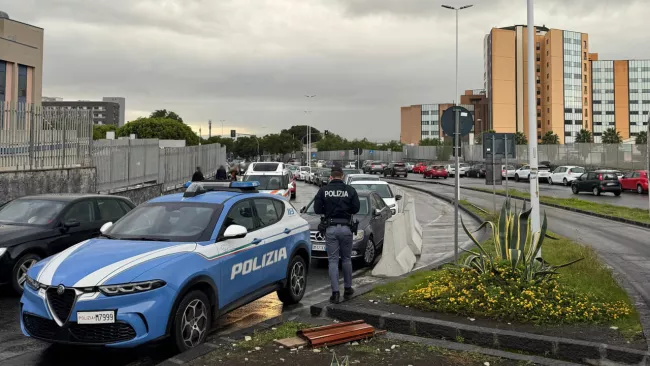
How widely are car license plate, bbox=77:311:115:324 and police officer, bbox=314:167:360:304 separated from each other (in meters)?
3.06

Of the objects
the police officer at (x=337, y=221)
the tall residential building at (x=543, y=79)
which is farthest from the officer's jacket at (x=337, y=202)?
the tall residential building at (x=543, y=79)

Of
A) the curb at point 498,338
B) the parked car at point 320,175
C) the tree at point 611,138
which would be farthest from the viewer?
the tree at point 611,138

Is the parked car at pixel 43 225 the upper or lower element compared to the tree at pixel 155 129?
lower

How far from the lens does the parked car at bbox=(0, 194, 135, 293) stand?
8094 mm

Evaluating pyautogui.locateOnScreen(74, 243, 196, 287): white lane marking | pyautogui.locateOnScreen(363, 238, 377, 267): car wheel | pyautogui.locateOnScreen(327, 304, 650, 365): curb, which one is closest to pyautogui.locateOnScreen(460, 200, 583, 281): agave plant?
pyautogui.locateOnScreen(327, 304, 650, 365): curb

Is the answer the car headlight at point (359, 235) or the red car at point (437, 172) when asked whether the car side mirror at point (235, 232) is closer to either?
the car headlight at point (359, 235)

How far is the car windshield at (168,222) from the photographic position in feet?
20.2

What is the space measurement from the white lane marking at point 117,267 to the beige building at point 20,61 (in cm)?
5182

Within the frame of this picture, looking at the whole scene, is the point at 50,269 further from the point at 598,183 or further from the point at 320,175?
the point at 320,175

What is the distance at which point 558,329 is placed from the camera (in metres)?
5.88

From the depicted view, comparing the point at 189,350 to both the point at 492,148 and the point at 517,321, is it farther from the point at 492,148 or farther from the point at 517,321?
the point at 492,148

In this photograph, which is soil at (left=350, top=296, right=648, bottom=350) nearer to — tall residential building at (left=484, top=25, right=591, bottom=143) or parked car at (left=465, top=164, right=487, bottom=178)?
parked car at (left=465, top=164, right=487, bottom=178)

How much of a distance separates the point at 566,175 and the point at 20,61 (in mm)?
49946

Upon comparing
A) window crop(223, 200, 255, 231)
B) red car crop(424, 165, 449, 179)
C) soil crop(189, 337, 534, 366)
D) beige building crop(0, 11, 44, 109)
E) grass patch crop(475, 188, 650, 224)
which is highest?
beige building crop(0, 11, 44, 109)
